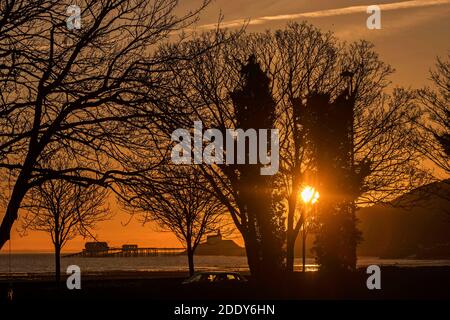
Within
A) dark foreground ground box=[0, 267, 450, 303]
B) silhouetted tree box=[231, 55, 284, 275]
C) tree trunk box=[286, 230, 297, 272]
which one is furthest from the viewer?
tree trunk box=[286, 230, 297, 272]

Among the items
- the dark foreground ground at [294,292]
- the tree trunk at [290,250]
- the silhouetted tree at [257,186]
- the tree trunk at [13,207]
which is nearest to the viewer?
the tree trunk at [13,207]

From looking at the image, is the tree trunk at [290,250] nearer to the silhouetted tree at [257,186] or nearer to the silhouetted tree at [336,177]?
the silhouetted tree at [257,186]

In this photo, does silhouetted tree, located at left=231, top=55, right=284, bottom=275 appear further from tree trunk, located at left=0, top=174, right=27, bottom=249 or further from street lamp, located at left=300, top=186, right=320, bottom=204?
tree trunk, located at left=0, top=174, right=27, bottom=249

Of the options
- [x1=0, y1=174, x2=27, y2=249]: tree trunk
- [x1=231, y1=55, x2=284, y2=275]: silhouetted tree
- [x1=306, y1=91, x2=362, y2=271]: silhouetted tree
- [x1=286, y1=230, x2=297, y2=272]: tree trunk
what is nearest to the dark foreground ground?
[x1=0, y1=174, x2=27, y2=249]: tree trunk

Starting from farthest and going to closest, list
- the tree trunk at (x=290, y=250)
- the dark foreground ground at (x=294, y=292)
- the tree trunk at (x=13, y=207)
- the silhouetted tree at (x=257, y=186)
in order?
the tree trunk at (x=290, y=250), the silhouetted tree at (x=257, y=186), the dark foreground ground at (x=294, y=292), the tree trunk at (x=13, y=207)

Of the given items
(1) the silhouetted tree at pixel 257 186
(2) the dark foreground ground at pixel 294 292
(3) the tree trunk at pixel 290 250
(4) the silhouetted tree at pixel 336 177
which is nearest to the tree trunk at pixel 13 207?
(2) the dark foreground ground at pixel 294 292

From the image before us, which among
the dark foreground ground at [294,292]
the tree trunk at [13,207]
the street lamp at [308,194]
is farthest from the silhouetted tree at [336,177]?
the tree trunk at [13,207]

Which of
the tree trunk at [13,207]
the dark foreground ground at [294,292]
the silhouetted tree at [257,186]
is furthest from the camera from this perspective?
the silhouetted tree at [257,186]

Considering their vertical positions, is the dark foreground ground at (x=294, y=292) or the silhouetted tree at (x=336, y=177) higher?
the silhouetted tree at (x=336, y=177)

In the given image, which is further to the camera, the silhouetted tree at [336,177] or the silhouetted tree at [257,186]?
the silhouetted tree at [336,177]

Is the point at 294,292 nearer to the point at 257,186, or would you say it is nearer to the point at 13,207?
the point at 13,207

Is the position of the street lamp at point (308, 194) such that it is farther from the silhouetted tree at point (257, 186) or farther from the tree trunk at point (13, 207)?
the tree trunk at point (13, 207)
